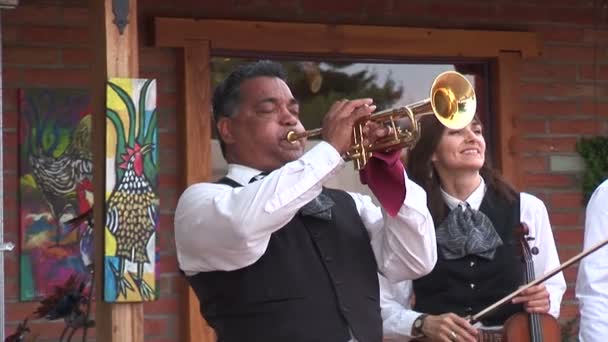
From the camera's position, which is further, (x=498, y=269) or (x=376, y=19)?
(x=376, y=19)

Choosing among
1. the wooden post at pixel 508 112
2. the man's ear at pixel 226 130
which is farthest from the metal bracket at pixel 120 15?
the wooden post at pixel 508 112

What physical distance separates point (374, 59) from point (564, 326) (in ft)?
4.84

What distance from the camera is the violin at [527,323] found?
163 inches

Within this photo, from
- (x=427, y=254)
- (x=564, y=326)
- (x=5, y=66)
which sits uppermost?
(x=5, y=66)

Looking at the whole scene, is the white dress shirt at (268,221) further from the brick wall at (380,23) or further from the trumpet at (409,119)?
the brick wall at (380,23)

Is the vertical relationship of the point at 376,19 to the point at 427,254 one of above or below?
above

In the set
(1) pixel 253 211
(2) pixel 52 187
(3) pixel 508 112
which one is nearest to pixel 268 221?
(1) pixel 253 211

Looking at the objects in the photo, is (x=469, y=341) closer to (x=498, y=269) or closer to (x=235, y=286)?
(x=498, y=269)

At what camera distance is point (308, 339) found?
356 centimetres

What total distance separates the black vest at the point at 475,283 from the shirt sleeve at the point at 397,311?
6cm

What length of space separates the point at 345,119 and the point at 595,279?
1.19 meters

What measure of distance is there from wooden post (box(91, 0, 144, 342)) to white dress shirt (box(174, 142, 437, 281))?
0.54m

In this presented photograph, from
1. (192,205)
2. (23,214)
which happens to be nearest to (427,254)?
(192,205)

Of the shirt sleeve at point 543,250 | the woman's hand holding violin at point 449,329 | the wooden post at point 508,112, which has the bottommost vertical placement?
the woman's hand holding violin at point 449,329
